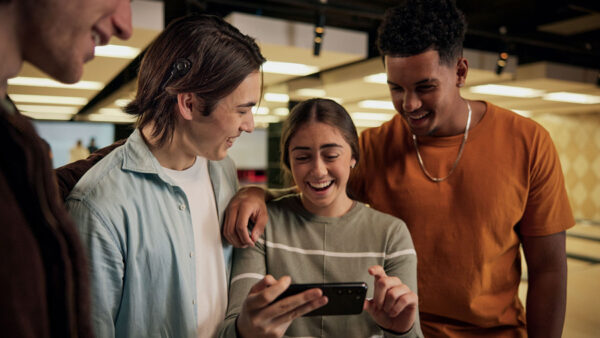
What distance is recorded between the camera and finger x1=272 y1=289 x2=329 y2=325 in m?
0.95

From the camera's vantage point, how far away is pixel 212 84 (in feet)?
3.97

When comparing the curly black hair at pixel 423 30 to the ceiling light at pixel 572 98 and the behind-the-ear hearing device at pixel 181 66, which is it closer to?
the behind-the-ear hearing device at pixel 181 66

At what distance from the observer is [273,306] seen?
0.95 m

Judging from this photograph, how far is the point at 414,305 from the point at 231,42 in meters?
0.88

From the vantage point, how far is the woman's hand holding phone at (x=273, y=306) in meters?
0.95

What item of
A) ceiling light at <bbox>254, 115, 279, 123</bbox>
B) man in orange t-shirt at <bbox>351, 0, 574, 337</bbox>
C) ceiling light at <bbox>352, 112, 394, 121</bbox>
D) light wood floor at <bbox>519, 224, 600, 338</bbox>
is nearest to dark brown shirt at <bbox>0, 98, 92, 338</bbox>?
man in orange t-shirt at <bbox>351, 0, 574, 337</bbox>

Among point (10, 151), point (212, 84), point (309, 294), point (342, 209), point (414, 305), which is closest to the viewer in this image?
point (10, 151)

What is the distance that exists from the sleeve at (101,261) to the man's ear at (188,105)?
1.20ft

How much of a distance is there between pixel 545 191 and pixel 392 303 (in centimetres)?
84

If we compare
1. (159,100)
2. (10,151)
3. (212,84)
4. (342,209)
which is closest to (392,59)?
(342,209)

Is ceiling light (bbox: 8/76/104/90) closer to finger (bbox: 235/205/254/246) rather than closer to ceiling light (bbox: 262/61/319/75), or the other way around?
ceiling light (bbox: 262/61/319/75)

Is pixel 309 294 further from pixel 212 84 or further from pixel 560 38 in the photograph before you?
pixel 560 38

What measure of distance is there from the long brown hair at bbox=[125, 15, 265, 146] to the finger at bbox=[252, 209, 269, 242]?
1.16 ft

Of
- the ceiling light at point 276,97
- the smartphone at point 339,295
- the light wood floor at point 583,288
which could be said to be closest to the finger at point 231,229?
the smartphone at point 339,295
